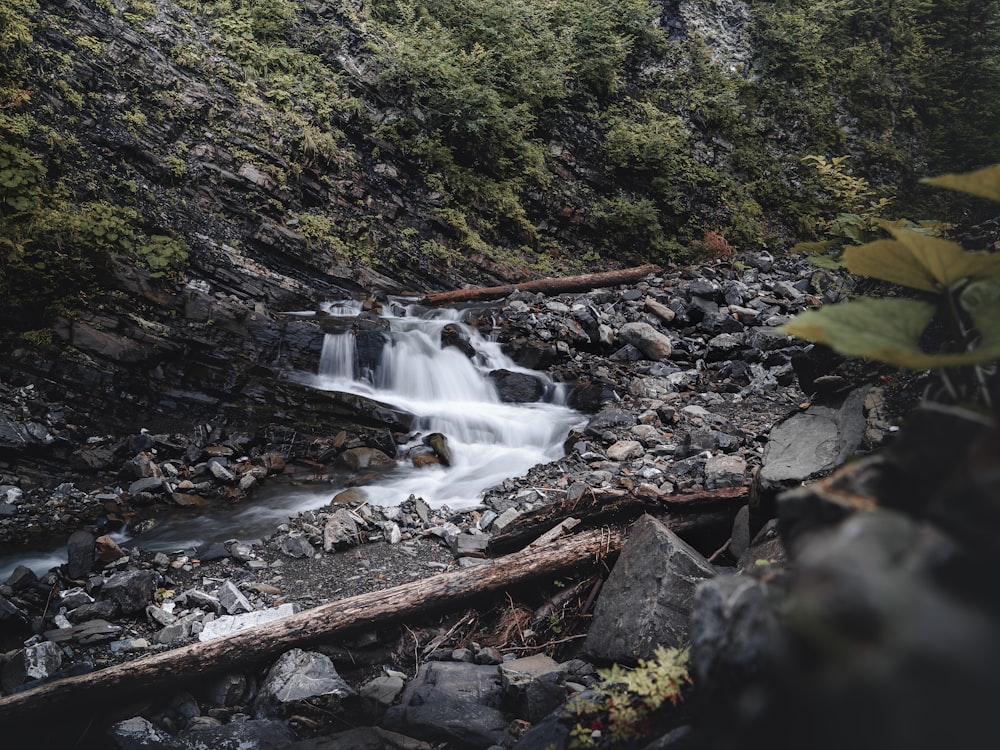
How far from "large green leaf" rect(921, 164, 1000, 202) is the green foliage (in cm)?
190

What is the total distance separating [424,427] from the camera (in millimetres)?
7883

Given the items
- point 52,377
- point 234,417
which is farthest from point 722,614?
point 52,377

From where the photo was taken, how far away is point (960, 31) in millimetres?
16938


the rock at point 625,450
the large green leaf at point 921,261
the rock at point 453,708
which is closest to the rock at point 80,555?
the rock at point 453,708

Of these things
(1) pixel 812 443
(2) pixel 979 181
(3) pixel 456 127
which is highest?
(3) pixel 456 127

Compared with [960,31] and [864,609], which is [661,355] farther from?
[960,31]

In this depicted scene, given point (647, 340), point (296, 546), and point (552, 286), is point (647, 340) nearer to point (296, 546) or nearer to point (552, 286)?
point (552, 286)

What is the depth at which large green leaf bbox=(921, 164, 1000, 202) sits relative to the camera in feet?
5.20

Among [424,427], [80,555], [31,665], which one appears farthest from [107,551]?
[424,427]

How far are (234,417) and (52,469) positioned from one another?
6.19 ft

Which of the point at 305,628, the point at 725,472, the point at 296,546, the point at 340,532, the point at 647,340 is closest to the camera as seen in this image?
the point at 305,628

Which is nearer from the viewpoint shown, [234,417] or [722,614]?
[722,614]

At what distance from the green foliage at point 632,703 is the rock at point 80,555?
4.38 meters

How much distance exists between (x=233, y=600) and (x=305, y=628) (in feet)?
3.76
